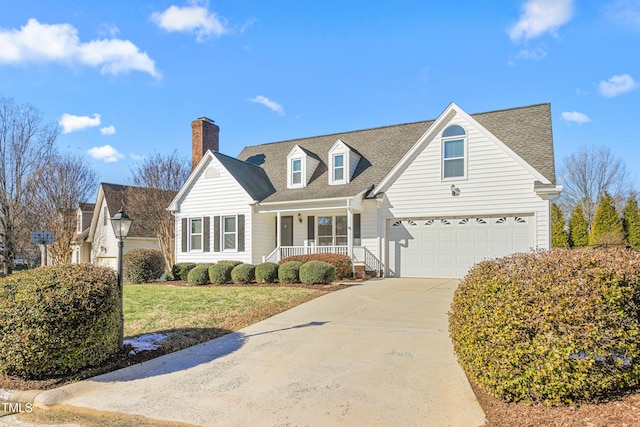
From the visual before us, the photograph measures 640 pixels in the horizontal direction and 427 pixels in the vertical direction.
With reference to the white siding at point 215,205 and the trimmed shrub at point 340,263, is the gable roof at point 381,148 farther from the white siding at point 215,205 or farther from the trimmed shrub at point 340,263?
the trimmed shrub at point 340,263

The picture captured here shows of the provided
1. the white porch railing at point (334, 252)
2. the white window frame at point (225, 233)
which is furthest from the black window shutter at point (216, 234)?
the white porch railing at point (334, 252)

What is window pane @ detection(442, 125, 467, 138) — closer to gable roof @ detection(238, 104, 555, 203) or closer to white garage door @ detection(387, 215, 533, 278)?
gable roof @ detection(238, 104, 555, 203)

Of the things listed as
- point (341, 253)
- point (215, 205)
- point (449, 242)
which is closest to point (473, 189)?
point (449, 242)

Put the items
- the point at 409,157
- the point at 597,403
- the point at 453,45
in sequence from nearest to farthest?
the point at 597,403
the point at 453,45
the point at 409,157

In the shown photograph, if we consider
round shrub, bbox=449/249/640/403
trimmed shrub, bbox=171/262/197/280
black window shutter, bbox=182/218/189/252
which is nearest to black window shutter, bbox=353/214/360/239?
trimmed shrub, bbox=171/262/197/280

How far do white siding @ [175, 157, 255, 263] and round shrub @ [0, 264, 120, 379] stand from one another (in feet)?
42.9

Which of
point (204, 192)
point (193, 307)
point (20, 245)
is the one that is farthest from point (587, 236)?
point (20, 245)

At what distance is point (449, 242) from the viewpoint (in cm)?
1591

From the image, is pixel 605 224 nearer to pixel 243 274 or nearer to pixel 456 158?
pixel 456 158

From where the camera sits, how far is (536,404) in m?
4.13

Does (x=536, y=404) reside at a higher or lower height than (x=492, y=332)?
lower

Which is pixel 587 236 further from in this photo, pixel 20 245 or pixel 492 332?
pixel 20 245

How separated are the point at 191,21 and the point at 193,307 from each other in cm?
793

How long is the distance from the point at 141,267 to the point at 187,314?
10.1 metres
